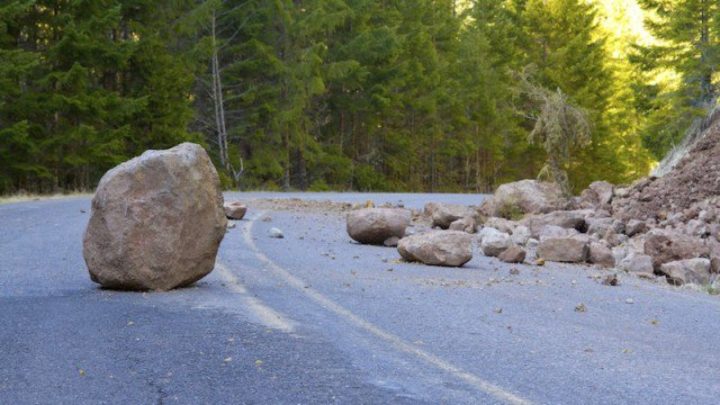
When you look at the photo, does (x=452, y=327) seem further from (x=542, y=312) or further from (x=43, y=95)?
(x=43, y=95)

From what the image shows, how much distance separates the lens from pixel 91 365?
14.7ft

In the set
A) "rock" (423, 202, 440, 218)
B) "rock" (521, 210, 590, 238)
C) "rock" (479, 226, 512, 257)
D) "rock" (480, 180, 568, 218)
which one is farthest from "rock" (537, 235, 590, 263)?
"rock" (480, 180, 568, 218)

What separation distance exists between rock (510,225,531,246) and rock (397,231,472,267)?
3681 millimetres

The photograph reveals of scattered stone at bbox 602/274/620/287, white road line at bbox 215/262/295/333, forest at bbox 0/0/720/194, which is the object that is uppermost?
forest at bbox 0/0/720/194

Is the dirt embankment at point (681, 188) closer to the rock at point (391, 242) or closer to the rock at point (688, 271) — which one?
the rock at point (688, 271)

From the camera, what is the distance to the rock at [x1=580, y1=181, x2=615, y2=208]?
63.9 ft

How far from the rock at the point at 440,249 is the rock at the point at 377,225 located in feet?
7.05

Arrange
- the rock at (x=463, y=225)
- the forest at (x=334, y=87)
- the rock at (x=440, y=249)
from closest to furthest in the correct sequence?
the rock at (x=440, y=249), the rock at (x=463, y=225), the forest at (x=334, y=87)

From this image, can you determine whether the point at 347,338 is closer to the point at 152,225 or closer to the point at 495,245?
the point at 152,225

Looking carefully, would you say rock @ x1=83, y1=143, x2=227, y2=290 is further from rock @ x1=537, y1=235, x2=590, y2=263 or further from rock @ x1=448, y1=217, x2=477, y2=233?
rock @ x1=448, y1=217, x2=477, y2=233

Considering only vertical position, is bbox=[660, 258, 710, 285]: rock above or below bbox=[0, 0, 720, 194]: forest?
below

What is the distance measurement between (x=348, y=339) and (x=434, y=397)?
4.21ft

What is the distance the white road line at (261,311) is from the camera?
5.49 metres

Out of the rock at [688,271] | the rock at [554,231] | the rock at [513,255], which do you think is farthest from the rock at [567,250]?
the rock at [554,231]
